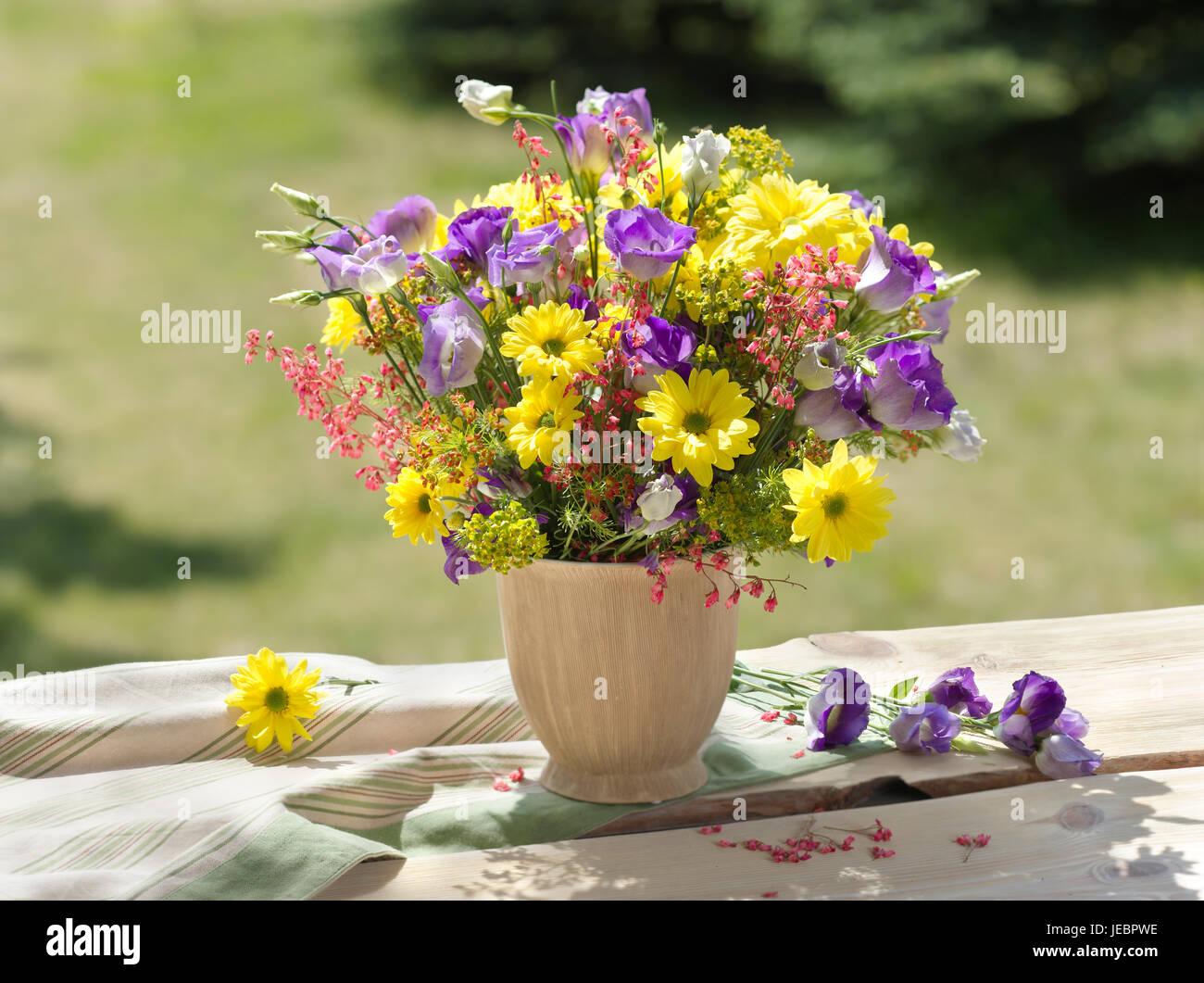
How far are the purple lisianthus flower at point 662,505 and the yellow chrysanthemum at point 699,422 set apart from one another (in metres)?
0.02

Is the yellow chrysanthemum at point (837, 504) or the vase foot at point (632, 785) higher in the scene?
the yellow chrysanthemum at point (837, 504)

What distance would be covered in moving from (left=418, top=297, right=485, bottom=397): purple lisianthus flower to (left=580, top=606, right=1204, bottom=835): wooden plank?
459 millimetres

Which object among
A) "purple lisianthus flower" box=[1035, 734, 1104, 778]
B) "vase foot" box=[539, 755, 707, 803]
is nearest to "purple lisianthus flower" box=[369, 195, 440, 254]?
"vase foot" box=[539, 755, 707, 803]

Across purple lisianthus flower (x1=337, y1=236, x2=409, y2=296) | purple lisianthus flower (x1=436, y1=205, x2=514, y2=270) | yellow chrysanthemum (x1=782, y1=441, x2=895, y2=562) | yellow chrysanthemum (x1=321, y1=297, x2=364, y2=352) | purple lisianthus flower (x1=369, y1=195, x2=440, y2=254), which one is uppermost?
purple lisianthus flower (x1=369, y1=195, x2=440, y2=254)

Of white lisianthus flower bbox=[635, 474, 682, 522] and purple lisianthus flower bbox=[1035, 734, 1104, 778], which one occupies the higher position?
white lisianthus flower bbox=[635, 474, 682, 522]

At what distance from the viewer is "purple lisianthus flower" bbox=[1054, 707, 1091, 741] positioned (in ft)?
4.18

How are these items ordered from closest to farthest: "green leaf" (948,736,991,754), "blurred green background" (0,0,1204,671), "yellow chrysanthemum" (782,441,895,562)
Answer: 1. "yellow chrysanthemum" (782,441,895,562)
2. "green leaf" (948,736,991,754)
3. "blurred green background" (0,0,1204,671)

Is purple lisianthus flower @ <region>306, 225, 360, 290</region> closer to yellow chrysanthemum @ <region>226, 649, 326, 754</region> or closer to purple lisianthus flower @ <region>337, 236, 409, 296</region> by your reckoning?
purple lisianthus flower @ <region>337, 236, 409, 296</region>

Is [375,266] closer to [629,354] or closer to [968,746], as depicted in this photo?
[629,354]

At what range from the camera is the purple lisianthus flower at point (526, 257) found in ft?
3.33

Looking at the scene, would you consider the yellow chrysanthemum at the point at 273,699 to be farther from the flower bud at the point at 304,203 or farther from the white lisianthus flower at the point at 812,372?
the white lisianthus flower at the point at 812,372

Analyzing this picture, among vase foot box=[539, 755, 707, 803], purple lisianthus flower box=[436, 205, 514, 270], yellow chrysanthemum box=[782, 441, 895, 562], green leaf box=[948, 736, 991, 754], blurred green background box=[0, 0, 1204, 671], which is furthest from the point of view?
blurred green background box=[0, 0, 1204, 671]

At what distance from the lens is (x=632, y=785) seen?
1196 millimetres

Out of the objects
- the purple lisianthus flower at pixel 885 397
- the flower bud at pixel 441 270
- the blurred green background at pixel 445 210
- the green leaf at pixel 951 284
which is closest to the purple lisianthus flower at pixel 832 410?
the purple lisianthus flower at pixel 885 397
